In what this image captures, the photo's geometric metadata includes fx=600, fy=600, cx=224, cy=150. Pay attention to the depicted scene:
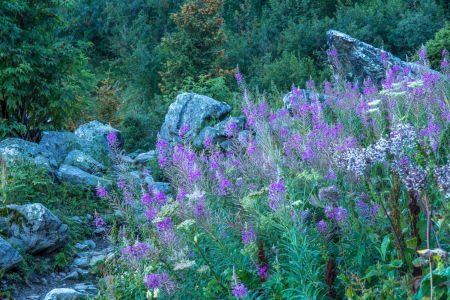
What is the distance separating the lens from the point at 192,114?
10.1 metres

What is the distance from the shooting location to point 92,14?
2294 cm

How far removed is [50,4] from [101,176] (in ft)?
11.9

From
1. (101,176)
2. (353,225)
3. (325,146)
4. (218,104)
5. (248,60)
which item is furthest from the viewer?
(248,60)

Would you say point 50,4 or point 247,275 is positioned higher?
point 50,4

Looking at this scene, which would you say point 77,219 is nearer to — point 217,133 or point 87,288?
point 87,288

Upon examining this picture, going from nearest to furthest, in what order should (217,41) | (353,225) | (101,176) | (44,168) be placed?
1. (353,225)
2. (44,168)
3. (101,176)
4. (217,41)

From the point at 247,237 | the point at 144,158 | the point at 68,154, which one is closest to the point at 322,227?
the point at 247,237

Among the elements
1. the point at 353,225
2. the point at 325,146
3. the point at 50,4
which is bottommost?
the point at 353,225

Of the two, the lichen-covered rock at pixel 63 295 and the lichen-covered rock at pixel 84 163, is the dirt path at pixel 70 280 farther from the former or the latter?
the lichen-covered rock at pixel 84 163

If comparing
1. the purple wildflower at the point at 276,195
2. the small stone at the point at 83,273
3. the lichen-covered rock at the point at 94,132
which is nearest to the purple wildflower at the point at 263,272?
the purple wildflower at the point at 276,195

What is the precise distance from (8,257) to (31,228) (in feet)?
1.92

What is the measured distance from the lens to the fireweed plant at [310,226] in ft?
9.94

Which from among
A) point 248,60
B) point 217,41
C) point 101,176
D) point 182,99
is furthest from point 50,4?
point 248,60

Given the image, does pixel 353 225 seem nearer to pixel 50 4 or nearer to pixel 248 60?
pixel 50 4
